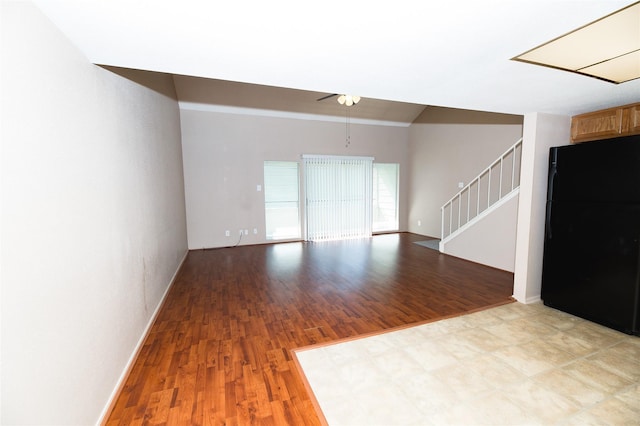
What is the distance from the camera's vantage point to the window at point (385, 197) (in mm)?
7613

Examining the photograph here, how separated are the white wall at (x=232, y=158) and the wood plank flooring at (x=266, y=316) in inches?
30.1

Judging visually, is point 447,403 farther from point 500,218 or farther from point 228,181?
point 228,181

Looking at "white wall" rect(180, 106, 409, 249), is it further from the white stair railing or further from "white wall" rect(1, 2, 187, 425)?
"white wall" rect(1, 2, 187, 425)

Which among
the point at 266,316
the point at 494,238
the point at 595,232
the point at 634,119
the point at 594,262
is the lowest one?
the point at 266,316

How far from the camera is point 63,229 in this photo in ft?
4.35

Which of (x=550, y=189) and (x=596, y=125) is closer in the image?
(x=596, y=125)

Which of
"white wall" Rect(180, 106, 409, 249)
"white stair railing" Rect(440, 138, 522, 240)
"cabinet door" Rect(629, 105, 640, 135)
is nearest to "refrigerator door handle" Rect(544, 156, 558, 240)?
"cabinet door" Rect(629, 105, 640, 135)

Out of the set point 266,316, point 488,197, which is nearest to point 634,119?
point 488,197

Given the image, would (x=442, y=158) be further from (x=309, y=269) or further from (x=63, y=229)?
(x=63, y=229)

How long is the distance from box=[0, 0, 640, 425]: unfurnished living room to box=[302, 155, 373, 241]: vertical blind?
7.94 feet

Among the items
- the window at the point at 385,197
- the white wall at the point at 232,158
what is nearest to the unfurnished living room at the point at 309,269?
the white wall at the point at 232,158

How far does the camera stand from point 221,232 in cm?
614

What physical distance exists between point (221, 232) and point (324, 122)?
141 inches

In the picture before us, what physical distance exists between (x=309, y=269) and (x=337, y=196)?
2.83 metres
